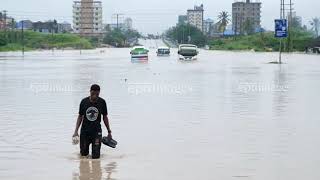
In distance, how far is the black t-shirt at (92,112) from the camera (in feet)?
32.5

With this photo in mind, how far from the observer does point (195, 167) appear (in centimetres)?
968

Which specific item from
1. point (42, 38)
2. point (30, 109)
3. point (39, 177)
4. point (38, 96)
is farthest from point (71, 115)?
point (42, 38)

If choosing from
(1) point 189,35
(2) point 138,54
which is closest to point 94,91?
(2) point 138,54

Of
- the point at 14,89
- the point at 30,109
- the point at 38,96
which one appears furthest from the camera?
the point at 14,89

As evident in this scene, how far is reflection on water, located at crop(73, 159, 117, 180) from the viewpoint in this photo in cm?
892

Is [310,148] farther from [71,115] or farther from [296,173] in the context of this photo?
[71,115]

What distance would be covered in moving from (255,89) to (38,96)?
8492mm
